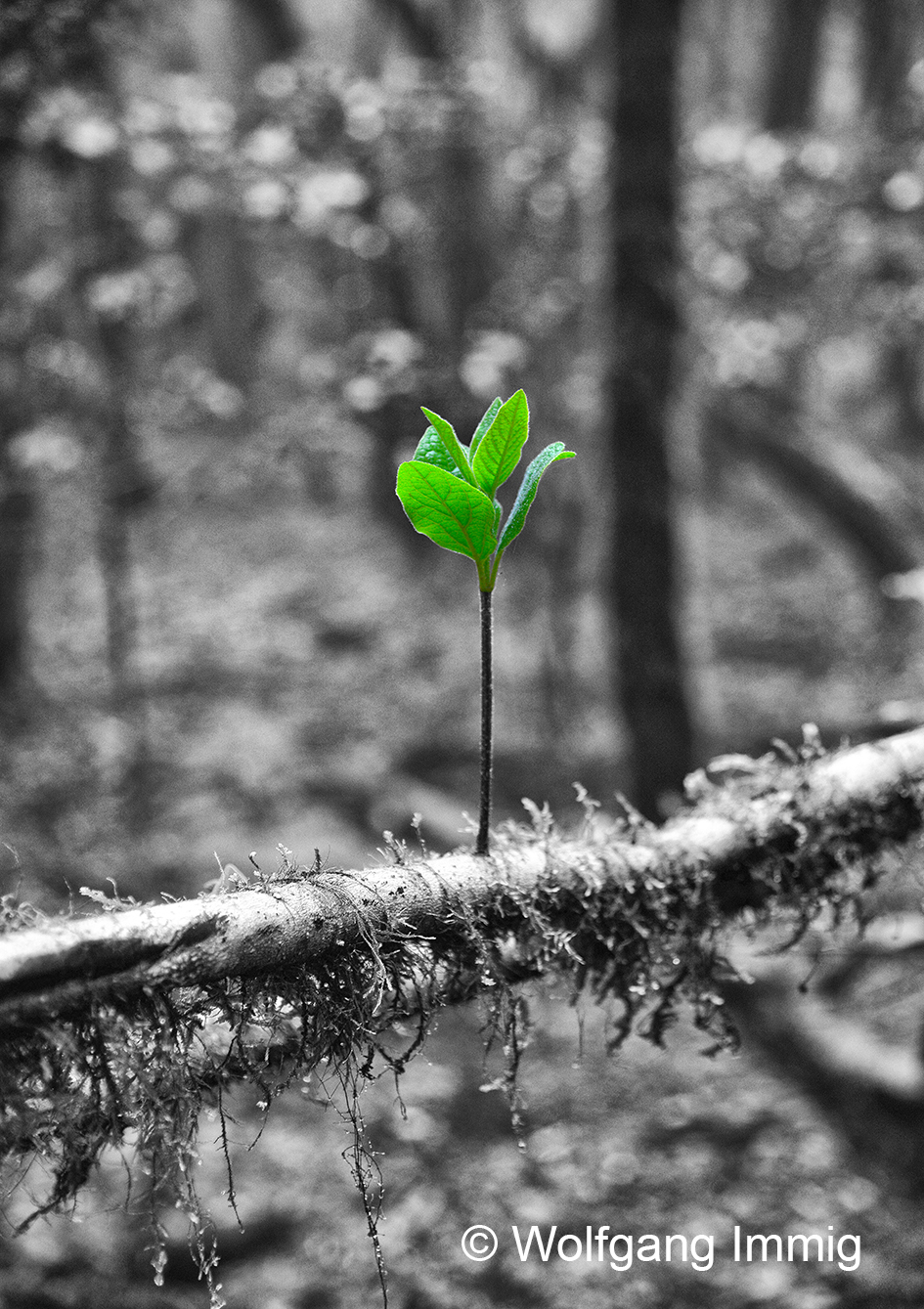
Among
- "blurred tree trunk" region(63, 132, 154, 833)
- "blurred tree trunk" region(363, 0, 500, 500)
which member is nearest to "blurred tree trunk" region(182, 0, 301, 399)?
"blurred tree trunk" region(363, 0, 500, 500)

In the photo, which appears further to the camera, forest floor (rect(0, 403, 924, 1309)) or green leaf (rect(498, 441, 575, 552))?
forest floor (rect(0, 403, 924, 1309))

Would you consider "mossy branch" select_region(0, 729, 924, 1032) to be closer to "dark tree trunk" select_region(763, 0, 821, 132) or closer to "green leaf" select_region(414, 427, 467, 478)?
"green leaf" select_region(414, 427, 467, 478)

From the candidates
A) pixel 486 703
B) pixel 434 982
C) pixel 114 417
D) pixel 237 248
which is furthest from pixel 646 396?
pixel 237 248

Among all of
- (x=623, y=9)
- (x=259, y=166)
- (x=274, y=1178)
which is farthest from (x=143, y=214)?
(x=274, y=1178)

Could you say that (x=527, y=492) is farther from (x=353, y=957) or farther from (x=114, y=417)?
(x=114, y=417)

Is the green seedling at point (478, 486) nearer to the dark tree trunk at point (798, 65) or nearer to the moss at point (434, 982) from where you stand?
the moss at point (434, 982)

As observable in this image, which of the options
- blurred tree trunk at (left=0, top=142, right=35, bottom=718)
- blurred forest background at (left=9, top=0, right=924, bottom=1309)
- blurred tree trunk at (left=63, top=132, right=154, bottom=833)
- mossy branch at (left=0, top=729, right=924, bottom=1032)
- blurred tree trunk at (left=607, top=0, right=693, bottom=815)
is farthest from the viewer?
blurred tree trunk at (left=0, top=142, right=35, bottom=718)

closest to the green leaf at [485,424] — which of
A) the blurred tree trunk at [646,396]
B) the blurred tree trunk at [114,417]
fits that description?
the blurred tree trunk at [646,396]
